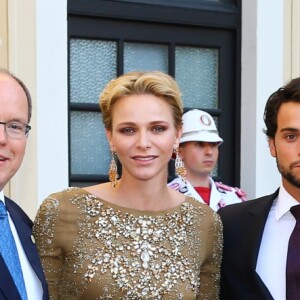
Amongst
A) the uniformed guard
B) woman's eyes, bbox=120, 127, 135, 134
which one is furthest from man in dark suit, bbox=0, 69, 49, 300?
the uniformed guard

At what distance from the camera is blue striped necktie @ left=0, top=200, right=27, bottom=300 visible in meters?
2.65

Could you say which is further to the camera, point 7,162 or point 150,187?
point 150,187

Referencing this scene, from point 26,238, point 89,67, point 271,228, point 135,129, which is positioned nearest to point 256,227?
point 271,228

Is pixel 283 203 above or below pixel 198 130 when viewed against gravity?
below

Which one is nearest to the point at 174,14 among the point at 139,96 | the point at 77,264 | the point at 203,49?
the point at 203,49

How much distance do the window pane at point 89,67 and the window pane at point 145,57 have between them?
11 centimetres

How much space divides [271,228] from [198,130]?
76.9 inches

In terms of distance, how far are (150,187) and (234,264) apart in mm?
469

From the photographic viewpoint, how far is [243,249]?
3258 millimetres

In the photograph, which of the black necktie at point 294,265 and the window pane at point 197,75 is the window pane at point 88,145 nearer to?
the window pane at point 197,75

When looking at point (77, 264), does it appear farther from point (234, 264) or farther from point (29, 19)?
point (29, 19)

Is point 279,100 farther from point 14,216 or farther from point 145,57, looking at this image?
point 145,57

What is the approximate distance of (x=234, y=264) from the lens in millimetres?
3316

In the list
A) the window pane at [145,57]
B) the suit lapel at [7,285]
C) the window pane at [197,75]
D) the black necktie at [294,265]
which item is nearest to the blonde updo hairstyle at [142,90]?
the black necktie at [294,265]
